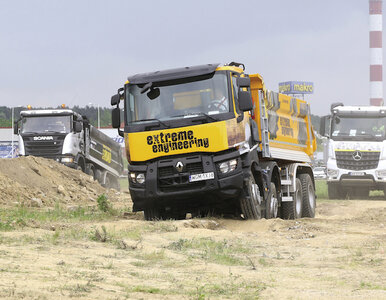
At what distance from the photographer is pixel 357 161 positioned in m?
27.3

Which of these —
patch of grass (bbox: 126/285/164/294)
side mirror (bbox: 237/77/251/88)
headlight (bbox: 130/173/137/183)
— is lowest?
headlight (bbox: 130/173/137/183)

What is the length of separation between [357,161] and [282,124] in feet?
36.6

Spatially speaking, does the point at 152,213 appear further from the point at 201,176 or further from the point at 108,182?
the point at 108,182

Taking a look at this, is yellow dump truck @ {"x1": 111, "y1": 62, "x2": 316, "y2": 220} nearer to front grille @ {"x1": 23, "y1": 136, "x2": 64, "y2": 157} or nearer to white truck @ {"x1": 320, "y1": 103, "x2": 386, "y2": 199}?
white truck @ {"x1": 320, "y1": 103, "x2": 386, "y2": 199}

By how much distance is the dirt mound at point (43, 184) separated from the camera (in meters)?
20.9

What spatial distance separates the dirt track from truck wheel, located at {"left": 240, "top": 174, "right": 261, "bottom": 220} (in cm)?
29

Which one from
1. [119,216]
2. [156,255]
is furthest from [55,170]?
[156,255]

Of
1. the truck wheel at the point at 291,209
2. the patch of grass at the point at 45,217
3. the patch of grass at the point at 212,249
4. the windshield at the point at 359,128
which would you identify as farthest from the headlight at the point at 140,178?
the windshield at the point at 359,128

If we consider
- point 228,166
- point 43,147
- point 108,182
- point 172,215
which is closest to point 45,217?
point 172,215

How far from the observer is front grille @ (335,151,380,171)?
27.2 m

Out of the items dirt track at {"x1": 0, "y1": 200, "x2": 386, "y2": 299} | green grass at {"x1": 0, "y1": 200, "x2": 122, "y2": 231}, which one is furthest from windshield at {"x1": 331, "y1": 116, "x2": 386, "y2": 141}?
dirt track at {"x1": 0, "y1": 200, "x2": 386, "y2": 299}

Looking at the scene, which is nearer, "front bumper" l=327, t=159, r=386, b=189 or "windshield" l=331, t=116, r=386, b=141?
"windshield" l=331, t=116, r=386, b=141

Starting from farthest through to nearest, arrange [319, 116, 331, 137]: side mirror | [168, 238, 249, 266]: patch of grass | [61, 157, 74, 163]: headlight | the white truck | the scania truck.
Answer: [61, 157, 74, 163]: headlight, the scania truck, the white truck, [319, 116, 331, 137]: side mirror, [168, 238, 249, 266]: patch of grass

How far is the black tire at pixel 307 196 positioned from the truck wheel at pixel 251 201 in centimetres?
395
